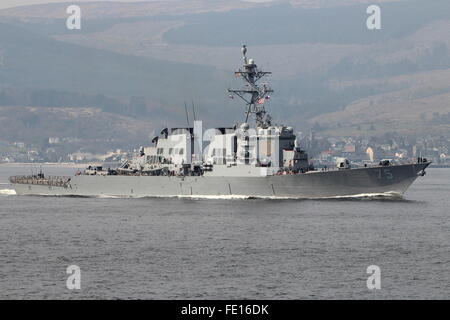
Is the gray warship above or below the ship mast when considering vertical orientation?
below

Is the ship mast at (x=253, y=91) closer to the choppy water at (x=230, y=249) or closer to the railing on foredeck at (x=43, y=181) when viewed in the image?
the choppy water at (x=230, y=249)

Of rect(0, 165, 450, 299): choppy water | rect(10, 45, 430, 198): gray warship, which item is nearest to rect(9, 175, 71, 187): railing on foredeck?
rect(10, 45, 430, 198): gray warship

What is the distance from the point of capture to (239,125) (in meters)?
74.1

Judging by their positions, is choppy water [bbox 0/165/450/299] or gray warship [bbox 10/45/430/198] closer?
choppy water [bbox 0/165/450/299]

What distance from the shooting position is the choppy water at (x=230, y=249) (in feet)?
119

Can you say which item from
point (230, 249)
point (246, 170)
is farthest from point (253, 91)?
point (230, 249)

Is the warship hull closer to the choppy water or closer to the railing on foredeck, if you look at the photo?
the choppy water

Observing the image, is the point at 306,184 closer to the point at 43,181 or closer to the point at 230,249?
the point at 230,249

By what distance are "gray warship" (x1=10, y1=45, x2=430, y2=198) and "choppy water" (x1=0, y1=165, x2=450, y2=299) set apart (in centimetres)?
160

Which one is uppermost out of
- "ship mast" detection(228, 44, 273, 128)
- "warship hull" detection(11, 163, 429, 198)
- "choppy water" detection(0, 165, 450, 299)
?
"ship mast" detection(228, 44, 273, 128)

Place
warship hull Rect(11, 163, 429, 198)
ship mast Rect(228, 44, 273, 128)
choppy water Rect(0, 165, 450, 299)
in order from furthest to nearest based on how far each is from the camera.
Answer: ship mast Rect(228, 44, 273, 128) → warship hull Rect(11, 163, 429, 198) → choppy water Rect(0, 165, 450, 299)

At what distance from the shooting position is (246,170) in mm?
70188

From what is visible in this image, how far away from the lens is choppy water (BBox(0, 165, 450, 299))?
36.2 metres
